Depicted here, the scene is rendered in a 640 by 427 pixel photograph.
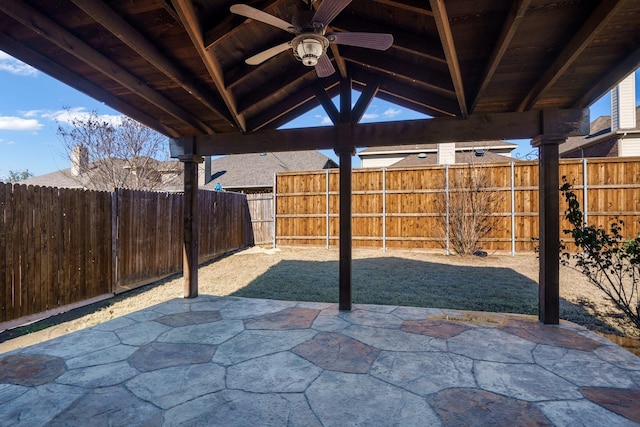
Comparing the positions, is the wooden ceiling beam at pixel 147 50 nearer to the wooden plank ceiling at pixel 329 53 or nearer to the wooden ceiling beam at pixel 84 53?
the wooden plank ceiling at pixel 329 53

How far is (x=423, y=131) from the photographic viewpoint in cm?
358

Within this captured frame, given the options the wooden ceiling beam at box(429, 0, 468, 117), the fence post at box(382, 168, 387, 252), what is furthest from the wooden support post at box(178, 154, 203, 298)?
the fence post at box(382, 168, 387, 252)

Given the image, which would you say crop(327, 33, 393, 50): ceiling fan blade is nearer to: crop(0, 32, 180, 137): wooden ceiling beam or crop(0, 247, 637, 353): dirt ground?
crop(0, 32, 180, 137): wooden ceiling beam

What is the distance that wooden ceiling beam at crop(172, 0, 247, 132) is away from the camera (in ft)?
7.27

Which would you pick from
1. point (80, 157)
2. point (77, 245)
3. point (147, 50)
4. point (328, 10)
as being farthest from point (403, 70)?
point (80, 157)

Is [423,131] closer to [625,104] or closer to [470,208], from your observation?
[470,208]

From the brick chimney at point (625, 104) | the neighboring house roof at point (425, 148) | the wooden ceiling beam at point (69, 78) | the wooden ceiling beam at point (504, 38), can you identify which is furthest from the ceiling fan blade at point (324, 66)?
the neighboring house roof at point (425, 148)

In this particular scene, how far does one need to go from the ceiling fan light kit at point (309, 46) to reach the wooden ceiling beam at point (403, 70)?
1206mm

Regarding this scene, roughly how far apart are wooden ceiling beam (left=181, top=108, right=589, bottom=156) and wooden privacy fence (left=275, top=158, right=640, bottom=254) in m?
5.12

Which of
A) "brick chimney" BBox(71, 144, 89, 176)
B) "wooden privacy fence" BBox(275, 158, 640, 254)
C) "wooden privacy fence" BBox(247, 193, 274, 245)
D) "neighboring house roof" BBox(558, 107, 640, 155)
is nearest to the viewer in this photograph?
"wooden privacy fence" BBox(275, 158, 640, 254)

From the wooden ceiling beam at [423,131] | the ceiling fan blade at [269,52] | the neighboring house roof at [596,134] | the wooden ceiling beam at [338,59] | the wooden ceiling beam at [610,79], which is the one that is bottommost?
the wooden ceiling beam at [423,131]

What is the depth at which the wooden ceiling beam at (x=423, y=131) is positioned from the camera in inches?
131

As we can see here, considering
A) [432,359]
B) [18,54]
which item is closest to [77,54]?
[18,54]

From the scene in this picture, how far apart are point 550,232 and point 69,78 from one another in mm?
4834
